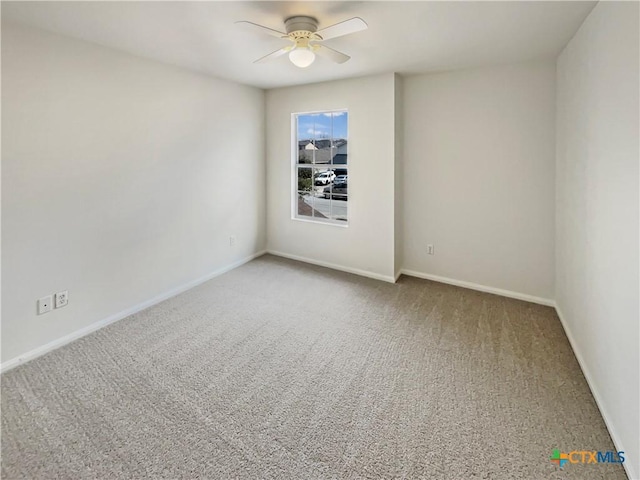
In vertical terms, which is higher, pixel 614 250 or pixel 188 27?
pixel 188 27

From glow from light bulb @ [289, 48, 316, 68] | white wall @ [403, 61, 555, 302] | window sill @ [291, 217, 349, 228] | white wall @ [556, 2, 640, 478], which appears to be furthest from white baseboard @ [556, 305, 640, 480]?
glow from light bulb @ [289, 48, 316, 68]

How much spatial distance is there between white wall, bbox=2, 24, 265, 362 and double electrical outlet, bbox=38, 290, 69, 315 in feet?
0.16

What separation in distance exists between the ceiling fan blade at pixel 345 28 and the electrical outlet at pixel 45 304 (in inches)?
110

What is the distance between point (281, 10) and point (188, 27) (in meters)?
0.74

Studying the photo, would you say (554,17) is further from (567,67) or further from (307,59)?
(307,59)

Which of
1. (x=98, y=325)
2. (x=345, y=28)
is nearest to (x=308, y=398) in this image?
(x=98, y=325)

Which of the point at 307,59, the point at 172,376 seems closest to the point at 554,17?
the point at 307,59

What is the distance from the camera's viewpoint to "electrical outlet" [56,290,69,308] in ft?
8.77

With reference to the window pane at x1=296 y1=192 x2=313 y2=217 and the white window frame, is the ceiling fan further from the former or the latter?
the window pane at x1=296 y1=192 x2=313 y2=217

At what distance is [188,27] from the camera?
96.0 inches

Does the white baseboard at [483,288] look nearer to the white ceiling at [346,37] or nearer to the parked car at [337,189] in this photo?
the parked car at [337,189]

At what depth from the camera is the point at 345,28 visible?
7.13 ft

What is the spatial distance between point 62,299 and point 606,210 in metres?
3.81

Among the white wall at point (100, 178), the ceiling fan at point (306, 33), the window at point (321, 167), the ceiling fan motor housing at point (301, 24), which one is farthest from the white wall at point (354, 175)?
the ceiling fan motor housing at point (301, 24)
